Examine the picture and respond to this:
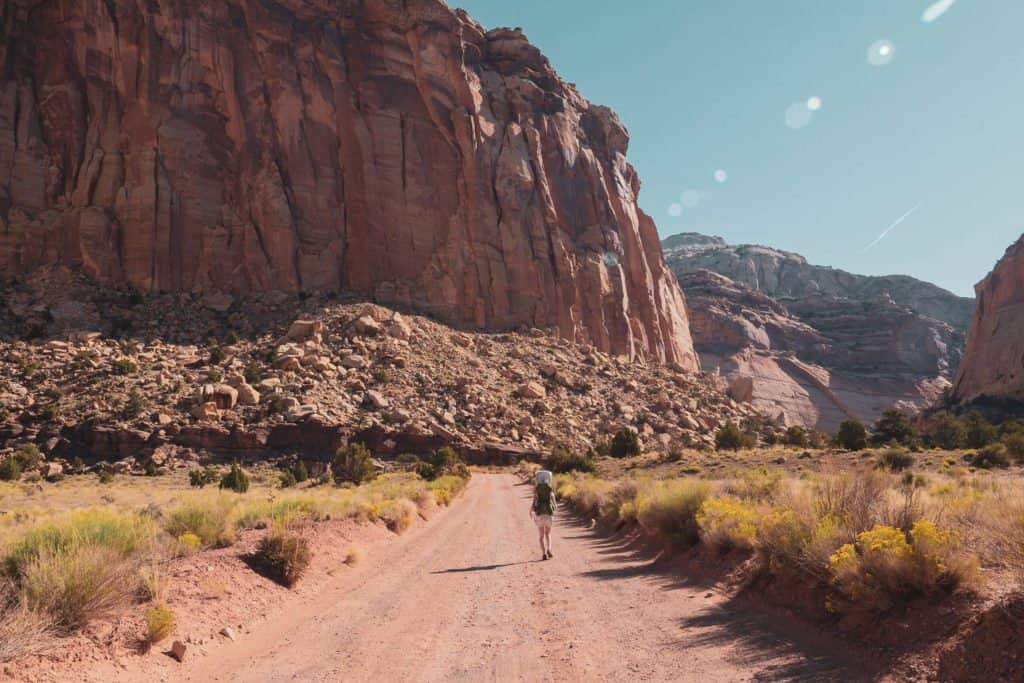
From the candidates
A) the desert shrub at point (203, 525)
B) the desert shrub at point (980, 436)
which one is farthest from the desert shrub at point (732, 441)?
the desert shrub at point (203, 525)

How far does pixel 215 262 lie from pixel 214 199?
677 cm

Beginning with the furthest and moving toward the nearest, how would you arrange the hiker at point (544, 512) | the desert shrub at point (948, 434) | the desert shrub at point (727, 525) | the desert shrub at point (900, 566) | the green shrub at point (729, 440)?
1. the green shrub at point (729, 440)
2. the desert shrub at point (948, 434)
3. the hiker at point (544, 512)
4. the desert shrub at point (727, 525)
5. the desert shrub at point (900, 566)

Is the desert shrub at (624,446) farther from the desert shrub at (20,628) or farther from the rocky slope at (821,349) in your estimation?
the rocky slope at (821,349)

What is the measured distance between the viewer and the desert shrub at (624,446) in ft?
152

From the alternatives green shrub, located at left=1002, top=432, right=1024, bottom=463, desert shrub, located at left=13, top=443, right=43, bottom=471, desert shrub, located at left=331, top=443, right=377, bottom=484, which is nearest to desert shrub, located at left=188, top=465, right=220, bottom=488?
desert shrub, located at left=331, top=443, right=377, bottom=484

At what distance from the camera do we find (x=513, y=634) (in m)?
7.25

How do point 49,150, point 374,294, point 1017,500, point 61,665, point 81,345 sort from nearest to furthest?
point 61,665 → point 1017,500 → point 81,345 → point 49,150 → point 374,294

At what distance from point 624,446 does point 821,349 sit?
102463 mm

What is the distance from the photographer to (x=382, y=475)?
1503 inches

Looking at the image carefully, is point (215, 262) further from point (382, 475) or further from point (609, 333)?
point (609, 333)

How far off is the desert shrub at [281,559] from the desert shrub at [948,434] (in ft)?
175

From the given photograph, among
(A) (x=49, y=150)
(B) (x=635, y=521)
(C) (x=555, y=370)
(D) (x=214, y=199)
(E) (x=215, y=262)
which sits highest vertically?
(A) (x=49, y=150)

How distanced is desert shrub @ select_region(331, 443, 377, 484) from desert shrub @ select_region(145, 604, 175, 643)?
92.6 ft

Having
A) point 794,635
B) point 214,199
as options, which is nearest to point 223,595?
point 794,635
